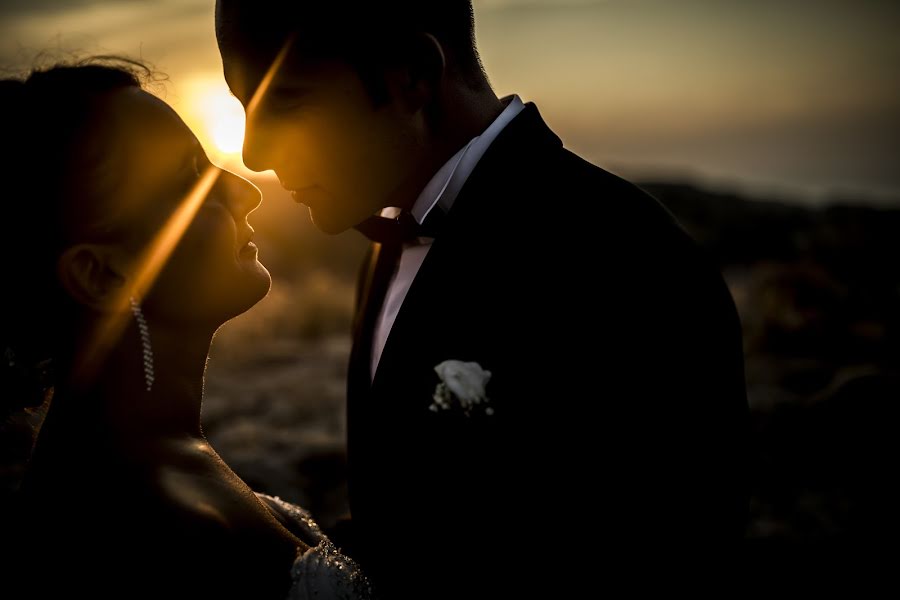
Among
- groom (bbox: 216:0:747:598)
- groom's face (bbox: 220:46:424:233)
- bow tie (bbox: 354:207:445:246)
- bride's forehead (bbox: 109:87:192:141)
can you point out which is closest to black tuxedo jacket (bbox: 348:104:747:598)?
groom (bbox: 216:0:747:598)

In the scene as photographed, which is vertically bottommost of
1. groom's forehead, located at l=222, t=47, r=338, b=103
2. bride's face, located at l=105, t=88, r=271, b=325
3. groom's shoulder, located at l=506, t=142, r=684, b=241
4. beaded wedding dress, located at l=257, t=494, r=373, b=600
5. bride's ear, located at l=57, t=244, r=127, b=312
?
beaded wedding dress, located at l=257, t=494, r=373, b=600

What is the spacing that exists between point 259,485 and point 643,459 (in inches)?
98.3

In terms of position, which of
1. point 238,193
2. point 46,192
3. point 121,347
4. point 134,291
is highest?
point 238,193

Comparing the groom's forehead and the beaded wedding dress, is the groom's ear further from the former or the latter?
the beaded wedding dress

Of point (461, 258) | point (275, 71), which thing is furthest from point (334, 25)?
point (461, 258)

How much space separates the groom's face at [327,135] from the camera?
90.3 inches

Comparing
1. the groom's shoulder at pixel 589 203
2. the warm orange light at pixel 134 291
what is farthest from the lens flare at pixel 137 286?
the groom's shoulder at pixel 589 203

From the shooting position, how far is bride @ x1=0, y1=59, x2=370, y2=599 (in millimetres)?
1563

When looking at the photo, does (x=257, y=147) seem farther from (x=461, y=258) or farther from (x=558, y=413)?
(x=558, y=413)

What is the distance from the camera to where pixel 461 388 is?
6.45ft

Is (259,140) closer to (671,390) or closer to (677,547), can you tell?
(671,390)

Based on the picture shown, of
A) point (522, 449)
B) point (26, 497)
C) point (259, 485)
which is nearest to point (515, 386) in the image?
point (522, 449)

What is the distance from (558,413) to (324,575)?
2.48 feet

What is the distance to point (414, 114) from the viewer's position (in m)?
2.42
